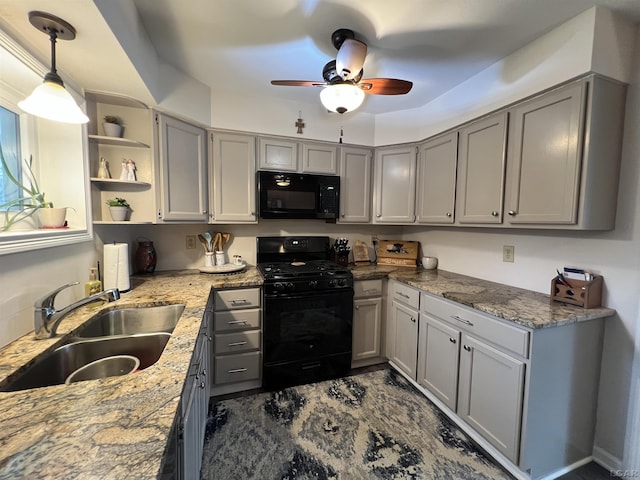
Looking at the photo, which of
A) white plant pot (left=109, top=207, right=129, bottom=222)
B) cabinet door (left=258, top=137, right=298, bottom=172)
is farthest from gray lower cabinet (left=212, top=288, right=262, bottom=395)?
cabinet door (left=258, top=137, right=298, bottom=172)

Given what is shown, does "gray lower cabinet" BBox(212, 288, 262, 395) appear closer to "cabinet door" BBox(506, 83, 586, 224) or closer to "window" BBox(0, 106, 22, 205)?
"window" BBox(0, 106, 22, 205)

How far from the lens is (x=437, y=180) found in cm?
232

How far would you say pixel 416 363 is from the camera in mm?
2164

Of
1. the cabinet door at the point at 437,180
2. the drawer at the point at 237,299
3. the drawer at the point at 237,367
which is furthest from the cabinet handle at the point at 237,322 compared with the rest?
the cabinet door at the point at 437,180

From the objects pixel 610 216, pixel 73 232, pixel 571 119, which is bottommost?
pixel 73 232

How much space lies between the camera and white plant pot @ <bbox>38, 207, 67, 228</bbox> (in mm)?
1353

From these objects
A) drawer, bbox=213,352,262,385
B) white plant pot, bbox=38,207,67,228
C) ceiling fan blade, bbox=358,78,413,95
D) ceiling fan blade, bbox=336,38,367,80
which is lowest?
drawer, bbox=213,352,262,385

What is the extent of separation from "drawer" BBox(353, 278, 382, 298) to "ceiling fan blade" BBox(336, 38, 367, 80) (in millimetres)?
1635

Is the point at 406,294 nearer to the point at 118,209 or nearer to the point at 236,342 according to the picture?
the point at 236,342

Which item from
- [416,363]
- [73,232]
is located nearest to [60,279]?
[73,232]

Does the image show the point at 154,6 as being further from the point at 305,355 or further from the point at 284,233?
the point at 305,355

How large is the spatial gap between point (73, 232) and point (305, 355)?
1.78 metres

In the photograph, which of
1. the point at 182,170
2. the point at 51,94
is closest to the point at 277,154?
the point at 182,170

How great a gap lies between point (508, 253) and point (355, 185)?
4.75 ft
